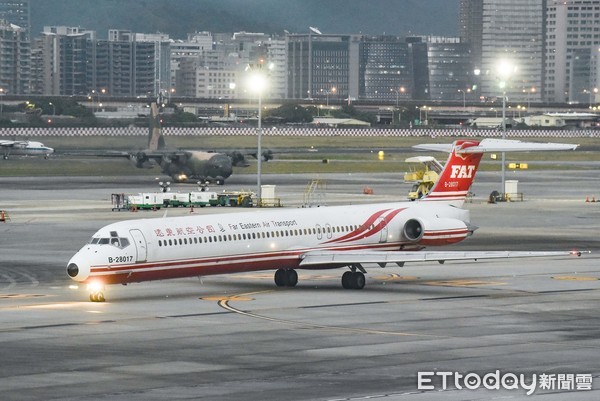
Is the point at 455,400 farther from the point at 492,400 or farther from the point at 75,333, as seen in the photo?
the point at 75,333

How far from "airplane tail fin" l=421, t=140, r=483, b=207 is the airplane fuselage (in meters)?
1.10

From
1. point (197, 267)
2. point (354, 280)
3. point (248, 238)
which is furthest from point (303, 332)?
point (354, 280)

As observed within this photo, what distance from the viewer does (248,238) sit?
53281 mm

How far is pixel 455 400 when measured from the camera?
32.2 meters

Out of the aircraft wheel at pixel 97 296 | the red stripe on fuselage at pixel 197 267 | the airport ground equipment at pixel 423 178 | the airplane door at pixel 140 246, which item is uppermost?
the airport ground equipment at pixel 423 178

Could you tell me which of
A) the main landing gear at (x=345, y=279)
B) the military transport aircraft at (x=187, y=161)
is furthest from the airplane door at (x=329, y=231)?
the military transport aircraft at (x=187, y=161)

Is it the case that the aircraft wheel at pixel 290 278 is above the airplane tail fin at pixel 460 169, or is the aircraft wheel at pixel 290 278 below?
below

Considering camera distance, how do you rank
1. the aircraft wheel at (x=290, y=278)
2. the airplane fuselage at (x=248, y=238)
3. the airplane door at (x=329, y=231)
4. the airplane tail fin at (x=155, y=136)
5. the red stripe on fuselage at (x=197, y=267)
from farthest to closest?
the airplane tail fin at (x=155, y=136) → the aircraft wheel at (x=290, y=278) → the airplane door at (x=329, y=231) → the airplane fuselage at (x=248, y=238) → the red stripe on fuselage at (x=197, y=267)

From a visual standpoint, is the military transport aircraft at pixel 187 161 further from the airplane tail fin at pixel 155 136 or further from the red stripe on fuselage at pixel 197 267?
the red stripe on fuselage at pixel 197 267

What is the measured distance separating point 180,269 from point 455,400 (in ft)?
68.1

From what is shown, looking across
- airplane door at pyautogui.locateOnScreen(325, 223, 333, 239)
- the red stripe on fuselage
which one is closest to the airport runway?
the red stripe on fuselage

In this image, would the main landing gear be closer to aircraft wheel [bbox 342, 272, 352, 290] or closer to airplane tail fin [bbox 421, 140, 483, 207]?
aircraft wheel [bbox 342, 272, 352, 290]

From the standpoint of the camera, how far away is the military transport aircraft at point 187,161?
414 feet

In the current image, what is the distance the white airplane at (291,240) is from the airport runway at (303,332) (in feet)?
3.74
